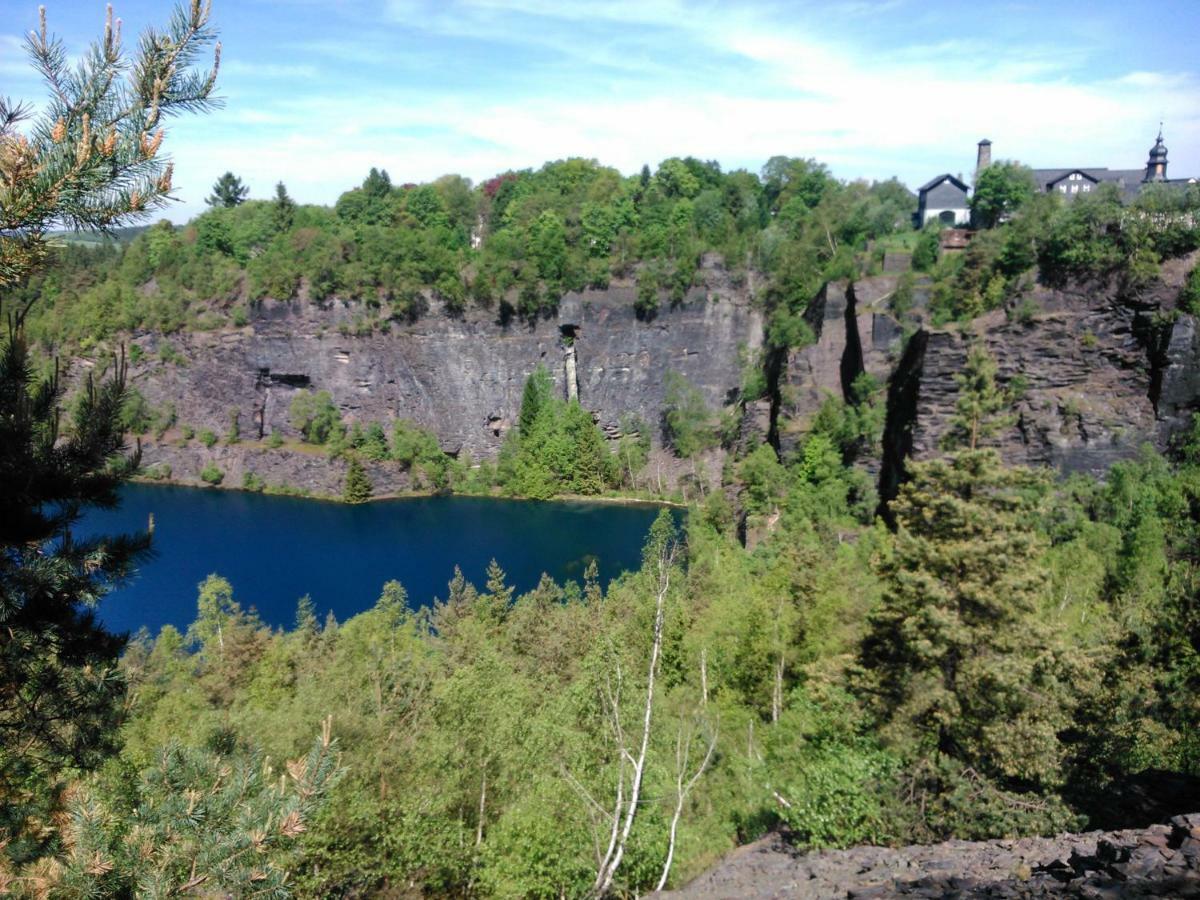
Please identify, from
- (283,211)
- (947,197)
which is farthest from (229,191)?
(947,197)

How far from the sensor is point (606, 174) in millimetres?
68375

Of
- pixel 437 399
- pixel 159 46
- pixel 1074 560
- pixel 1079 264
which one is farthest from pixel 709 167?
pixel 159 46

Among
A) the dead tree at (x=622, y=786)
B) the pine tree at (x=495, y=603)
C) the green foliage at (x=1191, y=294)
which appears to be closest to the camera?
the dead tree at (x=622, y=786)

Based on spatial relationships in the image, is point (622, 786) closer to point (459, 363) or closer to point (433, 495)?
point (433, 495)

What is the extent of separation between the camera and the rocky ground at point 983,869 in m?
5.34

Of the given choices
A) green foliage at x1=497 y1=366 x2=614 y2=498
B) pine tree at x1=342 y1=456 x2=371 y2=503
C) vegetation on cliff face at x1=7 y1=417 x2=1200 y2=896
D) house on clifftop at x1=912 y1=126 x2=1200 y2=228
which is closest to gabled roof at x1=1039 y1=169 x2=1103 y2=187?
house on clifftop at x1=912 y1=126 x2=1200 y2=228

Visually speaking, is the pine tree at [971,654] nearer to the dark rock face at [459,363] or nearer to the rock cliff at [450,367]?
the rock cliff at [450,367]

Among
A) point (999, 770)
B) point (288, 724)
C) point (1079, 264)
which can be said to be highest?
point (1079, 264)

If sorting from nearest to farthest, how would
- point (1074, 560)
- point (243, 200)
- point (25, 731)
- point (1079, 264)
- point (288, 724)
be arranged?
point (25, 731) → point (288, 724) → point (1074, 560) → point (1079, 264) → point (243, 200)

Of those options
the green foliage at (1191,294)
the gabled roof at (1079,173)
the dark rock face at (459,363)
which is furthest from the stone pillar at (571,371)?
the green foliage at (1191,294)

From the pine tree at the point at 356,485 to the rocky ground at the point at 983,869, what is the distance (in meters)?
47.0

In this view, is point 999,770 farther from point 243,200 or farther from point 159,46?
point 243,200

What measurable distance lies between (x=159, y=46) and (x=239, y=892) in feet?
14.6

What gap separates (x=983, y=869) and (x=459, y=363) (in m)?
54.2
